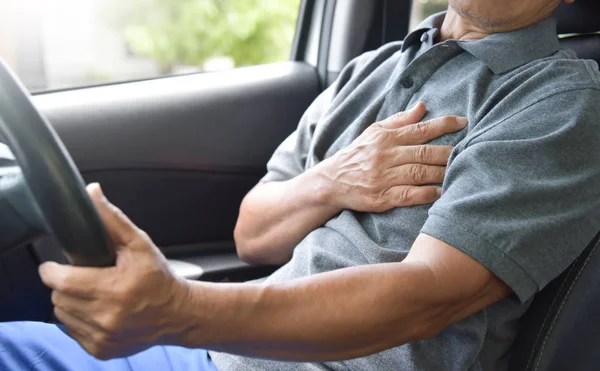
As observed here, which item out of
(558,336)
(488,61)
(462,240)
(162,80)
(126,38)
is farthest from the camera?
(126,38)

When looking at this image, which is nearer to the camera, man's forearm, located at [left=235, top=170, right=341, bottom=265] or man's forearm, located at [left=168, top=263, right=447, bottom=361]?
man's forearm, located at [left=168, top=263, right=447, bottom=361]

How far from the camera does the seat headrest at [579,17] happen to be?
4.95ft

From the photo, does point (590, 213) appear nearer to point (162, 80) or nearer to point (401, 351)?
point (401, 351)

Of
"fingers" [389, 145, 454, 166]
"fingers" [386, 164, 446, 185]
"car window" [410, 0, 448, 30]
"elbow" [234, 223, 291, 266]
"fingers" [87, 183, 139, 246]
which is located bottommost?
"elbow" [234, 223, 291, 266]

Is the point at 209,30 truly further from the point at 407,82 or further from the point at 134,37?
the point at 407,82

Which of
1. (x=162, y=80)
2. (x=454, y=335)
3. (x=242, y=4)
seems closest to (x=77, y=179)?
(x=454, y=335)

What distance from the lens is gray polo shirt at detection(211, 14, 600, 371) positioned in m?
1.04

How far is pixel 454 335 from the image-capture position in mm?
1133

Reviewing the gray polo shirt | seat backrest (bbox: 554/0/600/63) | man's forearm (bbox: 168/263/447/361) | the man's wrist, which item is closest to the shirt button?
the gray polo shirt

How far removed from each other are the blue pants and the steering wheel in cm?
39

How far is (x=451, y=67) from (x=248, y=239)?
1.65ft

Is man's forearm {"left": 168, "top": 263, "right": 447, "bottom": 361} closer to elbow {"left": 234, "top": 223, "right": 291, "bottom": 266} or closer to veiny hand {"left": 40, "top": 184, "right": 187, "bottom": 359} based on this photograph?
veiny hand {"left": 40, "top": 184, "right": 187, "bottom": 359}

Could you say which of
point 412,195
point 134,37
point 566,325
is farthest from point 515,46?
point 134,37

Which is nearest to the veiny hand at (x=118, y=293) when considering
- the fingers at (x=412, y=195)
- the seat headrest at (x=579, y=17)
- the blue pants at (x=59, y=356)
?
the blue pants at (x=59, y=356)
